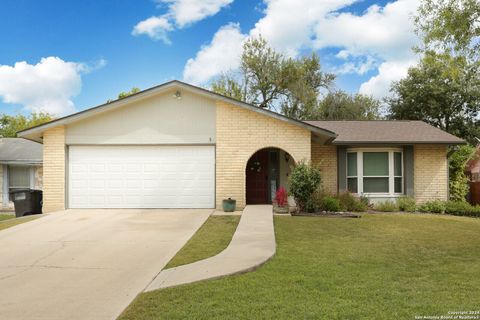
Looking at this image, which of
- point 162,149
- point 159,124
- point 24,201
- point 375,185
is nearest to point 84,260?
point 162,149

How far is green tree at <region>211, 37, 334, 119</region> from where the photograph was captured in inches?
1391

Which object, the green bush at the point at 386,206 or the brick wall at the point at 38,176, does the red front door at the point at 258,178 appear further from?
the brick wall at the point at 38,176

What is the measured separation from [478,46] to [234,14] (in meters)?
14.6

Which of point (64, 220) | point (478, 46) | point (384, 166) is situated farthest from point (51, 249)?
point (384, 166)

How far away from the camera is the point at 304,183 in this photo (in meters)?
13.0

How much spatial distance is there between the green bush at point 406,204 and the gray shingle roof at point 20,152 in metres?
16.6

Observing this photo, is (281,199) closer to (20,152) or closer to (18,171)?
(18,171)

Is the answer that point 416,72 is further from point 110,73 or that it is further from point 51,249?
point 51,249

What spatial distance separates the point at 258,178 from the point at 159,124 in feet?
15.9

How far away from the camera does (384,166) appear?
16328 mm

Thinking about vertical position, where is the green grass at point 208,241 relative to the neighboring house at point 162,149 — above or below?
below

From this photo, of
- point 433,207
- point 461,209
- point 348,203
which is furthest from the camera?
point 433,207

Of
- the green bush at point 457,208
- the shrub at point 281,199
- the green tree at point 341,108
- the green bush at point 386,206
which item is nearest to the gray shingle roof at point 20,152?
the shrub at point 281,199

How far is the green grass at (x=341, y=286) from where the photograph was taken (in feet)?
14.2
